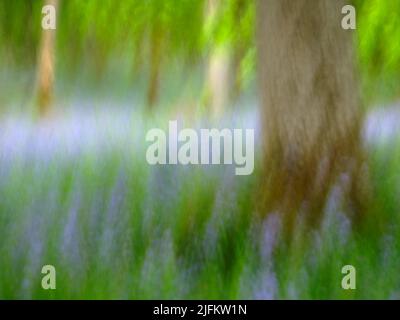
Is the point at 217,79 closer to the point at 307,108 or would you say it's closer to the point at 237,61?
the point at 237,61

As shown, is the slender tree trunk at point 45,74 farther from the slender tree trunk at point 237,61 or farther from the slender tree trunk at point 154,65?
the slender tree trunk at point 237,61

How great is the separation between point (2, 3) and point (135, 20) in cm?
71

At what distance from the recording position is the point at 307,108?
3.01 m

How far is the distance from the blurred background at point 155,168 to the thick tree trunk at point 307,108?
66mm

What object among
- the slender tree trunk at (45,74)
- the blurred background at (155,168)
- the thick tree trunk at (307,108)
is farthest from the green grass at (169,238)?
the slender tree trunk at (45,74)

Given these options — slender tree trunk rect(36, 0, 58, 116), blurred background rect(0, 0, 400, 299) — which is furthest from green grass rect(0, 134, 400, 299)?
slender tree trunk rect(36, 0, 58, 116)

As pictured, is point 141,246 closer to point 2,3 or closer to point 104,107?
point 104,107

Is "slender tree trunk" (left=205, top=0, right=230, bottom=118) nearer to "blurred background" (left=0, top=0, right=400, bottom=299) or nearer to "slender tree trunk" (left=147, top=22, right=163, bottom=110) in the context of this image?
"blurred background" (left=0, top=0, right=400, bottom=299)

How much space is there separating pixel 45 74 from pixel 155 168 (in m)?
0.75

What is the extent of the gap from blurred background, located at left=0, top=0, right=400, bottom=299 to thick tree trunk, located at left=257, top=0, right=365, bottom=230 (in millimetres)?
66

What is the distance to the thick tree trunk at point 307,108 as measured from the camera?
118 inches

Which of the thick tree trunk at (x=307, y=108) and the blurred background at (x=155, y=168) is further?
Result: the blurred background at (x=155, y=168)

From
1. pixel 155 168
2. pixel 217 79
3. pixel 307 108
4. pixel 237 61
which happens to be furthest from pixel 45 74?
pixel 307 108
